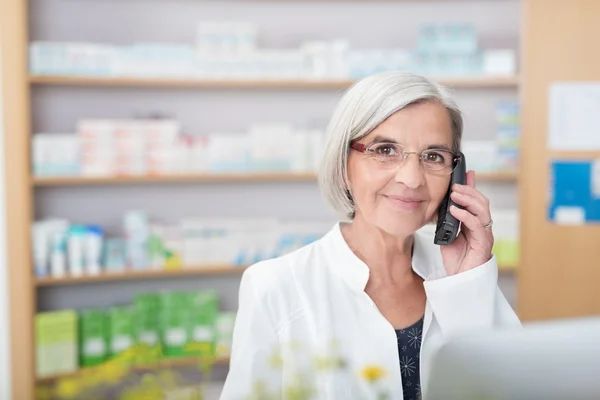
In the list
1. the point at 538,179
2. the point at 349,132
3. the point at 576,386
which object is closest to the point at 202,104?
the point at 538,179

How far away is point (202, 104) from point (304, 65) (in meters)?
0.76

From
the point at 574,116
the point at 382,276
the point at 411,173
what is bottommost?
the point at 382,276

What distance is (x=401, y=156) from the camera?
164 centimetres

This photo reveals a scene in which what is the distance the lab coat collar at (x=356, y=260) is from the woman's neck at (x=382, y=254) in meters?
0.03

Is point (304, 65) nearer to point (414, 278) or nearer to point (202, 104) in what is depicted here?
point (202, 104)

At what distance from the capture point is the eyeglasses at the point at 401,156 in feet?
5.35

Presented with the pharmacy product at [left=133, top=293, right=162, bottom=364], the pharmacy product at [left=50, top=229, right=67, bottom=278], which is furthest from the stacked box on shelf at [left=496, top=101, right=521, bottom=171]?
the pharmacy product at [left=50, top=229, right=67, bottom=278]

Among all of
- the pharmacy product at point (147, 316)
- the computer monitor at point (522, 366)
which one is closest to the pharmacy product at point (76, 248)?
the pharmacy product at point (147, 316)

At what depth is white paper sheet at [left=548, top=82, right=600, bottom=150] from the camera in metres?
4.16

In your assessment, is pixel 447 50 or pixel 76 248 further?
pixel 447 50

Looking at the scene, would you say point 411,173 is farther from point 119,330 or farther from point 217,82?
point 119,330

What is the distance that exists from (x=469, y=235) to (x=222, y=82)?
255 cm

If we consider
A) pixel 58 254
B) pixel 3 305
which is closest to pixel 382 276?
pixel 58 254

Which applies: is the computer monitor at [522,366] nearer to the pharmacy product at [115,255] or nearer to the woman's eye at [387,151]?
the woman's eye at [387,151]
